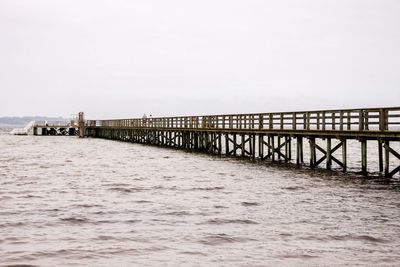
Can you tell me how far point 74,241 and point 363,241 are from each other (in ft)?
17.3

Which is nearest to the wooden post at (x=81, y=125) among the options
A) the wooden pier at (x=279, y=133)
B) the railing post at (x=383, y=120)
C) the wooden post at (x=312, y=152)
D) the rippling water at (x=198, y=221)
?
the wooden pier at (x=279, y=133)

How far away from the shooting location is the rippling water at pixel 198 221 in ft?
30.3

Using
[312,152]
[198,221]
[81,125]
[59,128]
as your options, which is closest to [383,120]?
[312,152]

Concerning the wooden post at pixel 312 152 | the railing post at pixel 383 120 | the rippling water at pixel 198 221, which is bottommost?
the rippling water at pixel 198 221

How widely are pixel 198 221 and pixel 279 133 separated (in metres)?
16.4

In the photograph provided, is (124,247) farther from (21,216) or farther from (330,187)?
(330,187)

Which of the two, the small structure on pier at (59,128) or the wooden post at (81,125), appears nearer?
the wooden post at (81,125)

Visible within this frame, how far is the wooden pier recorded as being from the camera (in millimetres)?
21500

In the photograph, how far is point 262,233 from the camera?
11.0 metres

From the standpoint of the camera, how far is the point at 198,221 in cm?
1219

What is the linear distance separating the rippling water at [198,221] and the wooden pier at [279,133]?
200cm

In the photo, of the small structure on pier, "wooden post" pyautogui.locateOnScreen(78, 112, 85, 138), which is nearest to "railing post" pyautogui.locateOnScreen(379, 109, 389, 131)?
"wooden post" pyautogui.locateOnScreen(78, 112, 85, 138)

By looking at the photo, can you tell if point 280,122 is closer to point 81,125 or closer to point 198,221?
point 198,221

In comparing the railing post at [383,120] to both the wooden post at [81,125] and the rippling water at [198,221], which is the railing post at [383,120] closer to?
the rippling water at [198,221]
